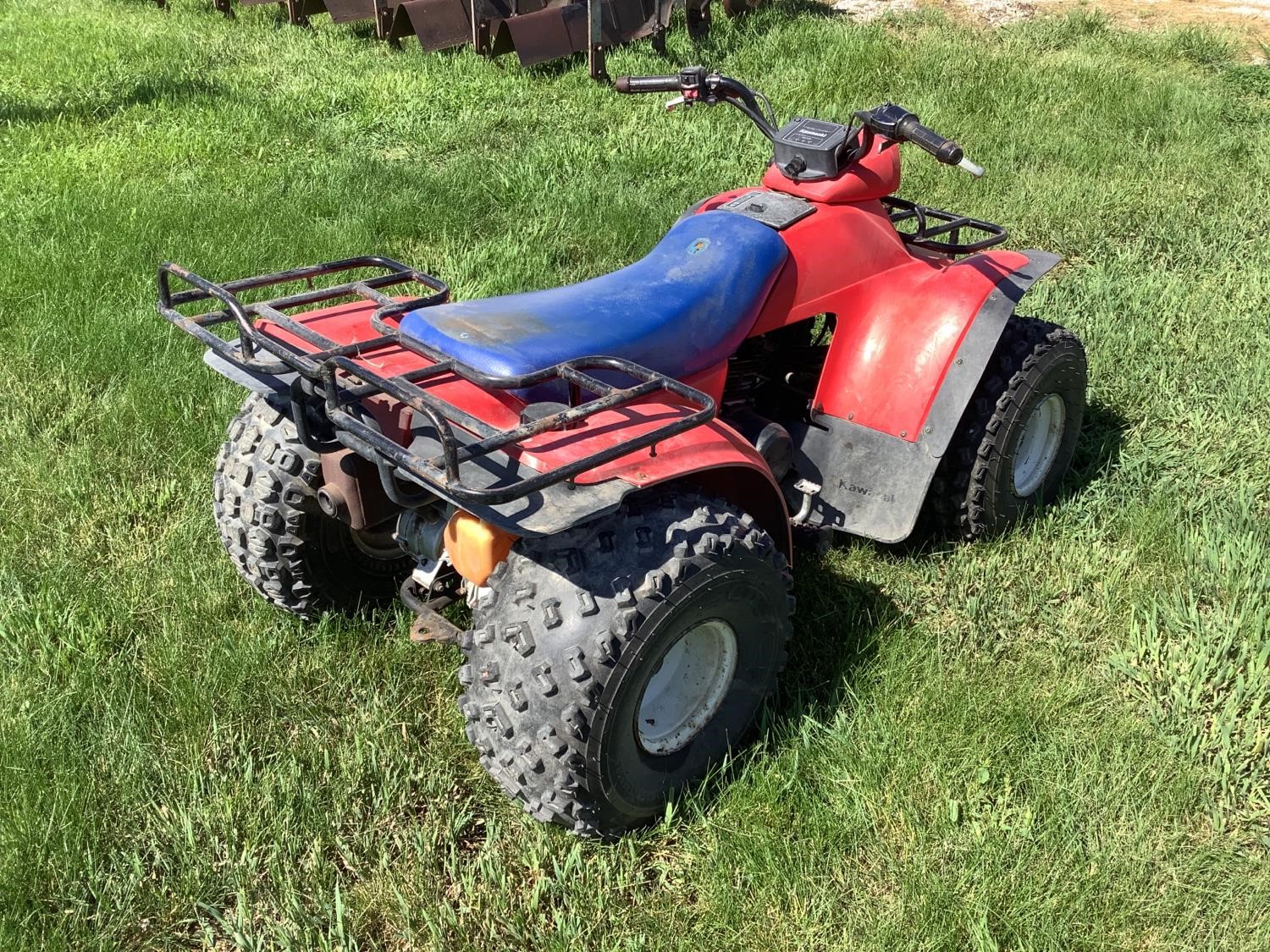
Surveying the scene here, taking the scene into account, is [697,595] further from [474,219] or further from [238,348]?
[474,219]

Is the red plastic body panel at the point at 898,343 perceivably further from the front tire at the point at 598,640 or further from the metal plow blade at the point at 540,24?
the metal plow blade at the point at 540,24

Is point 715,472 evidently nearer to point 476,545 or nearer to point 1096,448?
point 476,545

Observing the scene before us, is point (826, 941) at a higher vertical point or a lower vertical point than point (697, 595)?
lower

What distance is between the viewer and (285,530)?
2.77 meters

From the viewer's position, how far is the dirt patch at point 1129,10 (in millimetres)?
9805

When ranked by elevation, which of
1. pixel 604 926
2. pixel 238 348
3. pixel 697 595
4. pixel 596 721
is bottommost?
pixel 604 926

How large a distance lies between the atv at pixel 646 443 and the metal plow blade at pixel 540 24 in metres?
5.16

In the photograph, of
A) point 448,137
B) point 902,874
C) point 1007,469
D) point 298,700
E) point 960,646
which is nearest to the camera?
point 902,874

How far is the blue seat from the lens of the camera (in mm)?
2303

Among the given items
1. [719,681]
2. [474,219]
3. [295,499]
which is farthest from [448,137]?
[719,681]

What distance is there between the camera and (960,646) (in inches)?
122

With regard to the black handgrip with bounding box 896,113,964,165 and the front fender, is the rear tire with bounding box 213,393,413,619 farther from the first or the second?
the black handgrip with bounding box 896,113,964,165

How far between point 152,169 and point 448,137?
70.6 inches

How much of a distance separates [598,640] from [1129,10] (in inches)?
418
